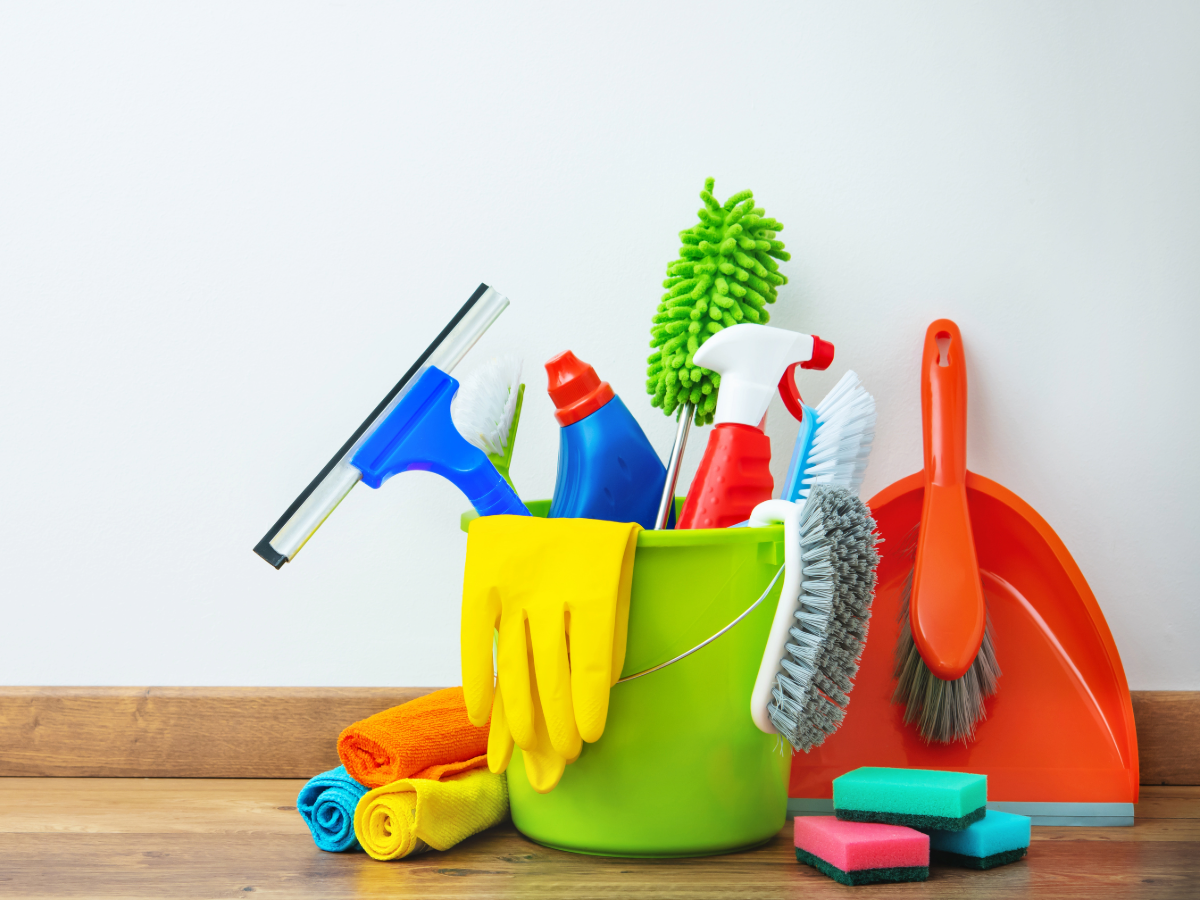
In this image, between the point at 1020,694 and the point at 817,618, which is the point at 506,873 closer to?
the point at 817,618

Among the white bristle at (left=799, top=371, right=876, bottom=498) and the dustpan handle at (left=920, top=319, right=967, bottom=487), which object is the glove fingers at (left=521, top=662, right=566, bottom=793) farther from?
the dustpan handle at (left=920, top=319, right=967, bottom=487)

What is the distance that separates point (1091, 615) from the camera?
2.34ft

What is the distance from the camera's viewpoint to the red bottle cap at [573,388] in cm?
64

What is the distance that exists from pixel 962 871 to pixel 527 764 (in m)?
0.29

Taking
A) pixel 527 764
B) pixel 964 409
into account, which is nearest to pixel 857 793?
pixel 527 764

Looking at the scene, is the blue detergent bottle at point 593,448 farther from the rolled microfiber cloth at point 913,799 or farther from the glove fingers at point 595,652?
the rolled microfiber cloth at point 913,799

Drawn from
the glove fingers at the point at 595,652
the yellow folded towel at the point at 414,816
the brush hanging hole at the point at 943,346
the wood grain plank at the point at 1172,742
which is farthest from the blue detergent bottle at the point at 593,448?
the wood grain plank at the point at 1172,742

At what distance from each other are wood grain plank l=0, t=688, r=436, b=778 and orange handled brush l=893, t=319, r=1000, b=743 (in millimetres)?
436

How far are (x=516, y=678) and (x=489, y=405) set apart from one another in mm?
226

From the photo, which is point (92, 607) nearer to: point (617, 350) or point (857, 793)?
point (617, 350)

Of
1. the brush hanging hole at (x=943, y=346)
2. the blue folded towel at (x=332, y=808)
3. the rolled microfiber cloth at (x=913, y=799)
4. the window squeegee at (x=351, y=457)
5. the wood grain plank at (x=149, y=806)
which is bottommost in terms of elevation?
the wood grain plank at (x=149, y=806)

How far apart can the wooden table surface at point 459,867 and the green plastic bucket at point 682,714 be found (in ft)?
0.08

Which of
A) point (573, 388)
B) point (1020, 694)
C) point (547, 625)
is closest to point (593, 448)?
point (573, 388)

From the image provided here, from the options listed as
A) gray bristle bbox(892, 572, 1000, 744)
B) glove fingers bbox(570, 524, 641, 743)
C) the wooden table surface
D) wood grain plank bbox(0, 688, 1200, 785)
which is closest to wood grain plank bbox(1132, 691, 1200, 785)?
A: the wooden table surface
